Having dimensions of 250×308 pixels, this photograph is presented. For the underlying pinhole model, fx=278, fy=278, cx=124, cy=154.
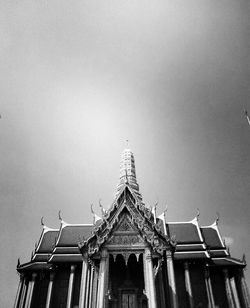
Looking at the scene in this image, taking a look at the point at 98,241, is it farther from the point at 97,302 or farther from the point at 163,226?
the point at 163,226

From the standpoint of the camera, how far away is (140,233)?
1471 cm

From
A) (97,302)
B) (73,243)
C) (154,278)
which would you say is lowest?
(97,302)

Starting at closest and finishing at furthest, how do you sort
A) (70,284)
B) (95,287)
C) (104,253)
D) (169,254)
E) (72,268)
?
(95,287)
(104,253)
(169,254)
(70,284)
(72,268)

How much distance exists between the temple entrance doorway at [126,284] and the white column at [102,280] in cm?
106

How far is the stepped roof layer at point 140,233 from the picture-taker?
14633 mm

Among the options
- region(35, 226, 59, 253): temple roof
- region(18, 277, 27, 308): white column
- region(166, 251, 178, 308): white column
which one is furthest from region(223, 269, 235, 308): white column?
region(18, 277, 27, 308): white column

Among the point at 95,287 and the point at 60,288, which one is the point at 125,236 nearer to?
the point at 95,287

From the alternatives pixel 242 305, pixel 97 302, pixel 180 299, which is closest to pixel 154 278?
pixel 97 302

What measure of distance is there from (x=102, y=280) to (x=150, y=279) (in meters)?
2.27

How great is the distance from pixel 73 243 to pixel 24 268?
361cm

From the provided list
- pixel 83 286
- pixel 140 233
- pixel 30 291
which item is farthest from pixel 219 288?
pixel 30 291

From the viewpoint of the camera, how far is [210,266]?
1895cm

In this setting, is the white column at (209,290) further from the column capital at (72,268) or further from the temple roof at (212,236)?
the column capital at (72,268)

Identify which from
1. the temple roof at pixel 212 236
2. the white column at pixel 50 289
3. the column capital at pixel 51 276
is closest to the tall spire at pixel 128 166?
the temple roof at pixel 212 236
